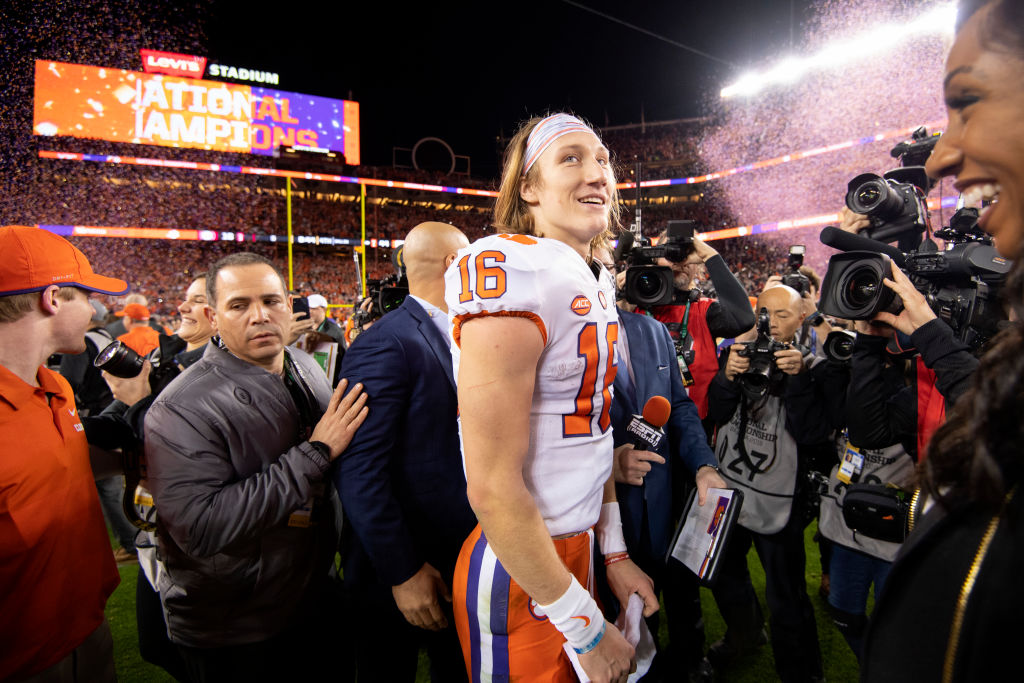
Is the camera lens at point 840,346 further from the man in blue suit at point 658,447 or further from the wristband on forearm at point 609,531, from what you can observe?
the wristband on forearm at point 609,531

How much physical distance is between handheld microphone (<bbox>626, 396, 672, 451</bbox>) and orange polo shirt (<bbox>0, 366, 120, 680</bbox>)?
1790mm

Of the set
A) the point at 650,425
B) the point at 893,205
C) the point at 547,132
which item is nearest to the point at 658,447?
the point at 650,425

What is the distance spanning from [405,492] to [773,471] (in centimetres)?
216

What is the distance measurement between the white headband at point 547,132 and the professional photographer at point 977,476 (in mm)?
964

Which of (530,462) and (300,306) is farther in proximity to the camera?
(300,306)

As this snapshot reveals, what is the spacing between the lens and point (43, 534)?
150 cm

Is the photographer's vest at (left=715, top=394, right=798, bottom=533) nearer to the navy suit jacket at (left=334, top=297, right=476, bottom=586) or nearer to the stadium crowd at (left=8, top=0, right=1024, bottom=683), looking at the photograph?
the stadium crowd at (left=8, top=0, right=1024, bottom=683)

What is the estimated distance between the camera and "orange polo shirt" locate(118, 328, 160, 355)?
4.23 m

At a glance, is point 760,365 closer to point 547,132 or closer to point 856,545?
point 856,545

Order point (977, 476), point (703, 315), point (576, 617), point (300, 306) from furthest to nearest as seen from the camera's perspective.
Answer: point (300, 306) → point (703, 315) → point (576, 617) → point (977, 476)

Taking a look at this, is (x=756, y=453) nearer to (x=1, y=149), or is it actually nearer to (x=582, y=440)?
(x=582, y=440)

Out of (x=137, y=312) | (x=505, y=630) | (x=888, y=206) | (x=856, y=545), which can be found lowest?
(x=856, y=545)

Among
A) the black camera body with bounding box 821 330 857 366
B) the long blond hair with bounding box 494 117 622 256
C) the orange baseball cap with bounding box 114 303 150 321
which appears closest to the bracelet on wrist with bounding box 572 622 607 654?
the long blond hair with bounding box 494 117 622 256

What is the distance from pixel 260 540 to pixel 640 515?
1411 millimetres
